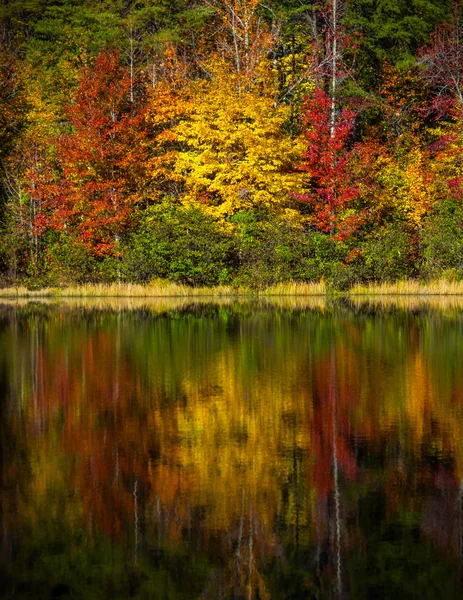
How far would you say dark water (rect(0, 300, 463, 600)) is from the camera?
776 centimetres

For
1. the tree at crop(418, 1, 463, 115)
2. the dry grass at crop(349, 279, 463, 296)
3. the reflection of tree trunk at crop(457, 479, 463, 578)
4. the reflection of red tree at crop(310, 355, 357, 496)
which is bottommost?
the reflection of tree trunk at crop(457, 479, 463, 578)

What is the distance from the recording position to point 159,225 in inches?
1962

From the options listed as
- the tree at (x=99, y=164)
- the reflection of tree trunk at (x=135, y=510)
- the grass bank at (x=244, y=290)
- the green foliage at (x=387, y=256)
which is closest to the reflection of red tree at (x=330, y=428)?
the reflection of tree trunk at (x=135, y=510)

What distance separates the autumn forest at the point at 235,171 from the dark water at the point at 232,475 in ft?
90.1

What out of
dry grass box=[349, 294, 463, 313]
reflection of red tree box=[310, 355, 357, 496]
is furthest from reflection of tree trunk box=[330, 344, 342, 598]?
dry grass box=[349, 294, 463, 313]

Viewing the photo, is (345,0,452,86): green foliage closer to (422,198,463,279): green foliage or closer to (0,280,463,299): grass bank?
(422,198,463,279): green foliage

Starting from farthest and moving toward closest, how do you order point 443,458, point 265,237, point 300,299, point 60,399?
point 265,237, point 300,299, point 60,399, point 443,458

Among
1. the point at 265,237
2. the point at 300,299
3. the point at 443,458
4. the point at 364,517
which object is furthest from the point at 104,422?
the point at 265,237

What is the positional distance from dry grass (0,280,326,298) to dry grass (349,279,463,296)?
230 centimetres

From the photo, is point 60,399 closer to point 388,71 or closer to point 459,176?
point 459,176

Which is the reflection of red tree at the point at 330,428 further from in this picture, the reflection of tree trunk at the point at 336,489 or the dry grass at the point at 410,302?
the dry grass at the point at 410,302

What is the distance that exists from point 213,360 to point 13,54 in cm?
4510

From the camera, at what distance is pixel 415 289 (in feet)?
158

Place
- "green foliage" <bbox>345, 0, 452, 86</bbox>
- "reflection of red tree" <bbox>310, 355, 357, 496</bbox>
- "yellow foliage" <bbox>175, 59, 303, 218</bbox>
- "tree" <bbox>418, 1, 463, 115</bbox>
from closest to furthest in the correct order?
"reflection of red tree" <bbox>310, 355, 357, 496</bbox> < "yellow foliage" <bbox>175, 59, 303, 218</bbox> < "tree" <bbox>418, 1, 463, 115</bbox> < "green foliage" <bbox>345, 0, 452, 86</bbox>
